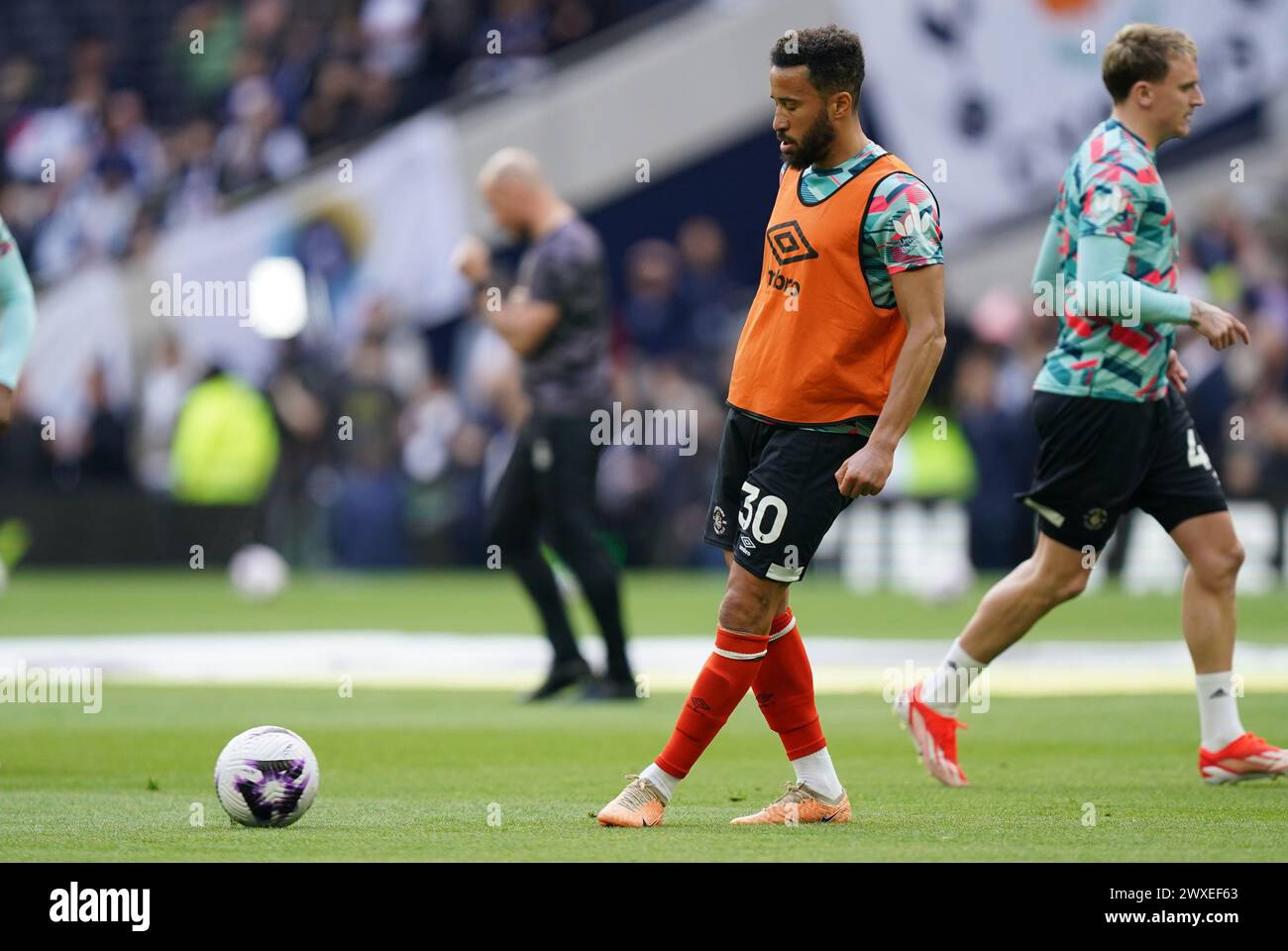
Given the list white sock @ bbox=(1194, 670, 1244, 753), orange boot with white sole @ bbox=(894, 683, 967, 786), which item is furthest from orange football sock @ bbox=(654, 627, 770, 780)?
white sock @ bbox=(1194, 670, 1244, 753)

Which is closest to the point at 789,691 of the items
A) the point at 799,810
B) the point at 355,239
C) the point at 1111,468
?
the point at 799,810

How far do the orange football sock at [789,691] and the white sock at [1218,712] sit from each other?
1.63m

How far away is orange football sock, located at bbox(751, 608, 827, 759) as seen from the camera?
685 cm

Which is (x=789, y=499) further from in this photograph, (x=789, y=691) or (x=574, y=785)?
(x=574, y=785)

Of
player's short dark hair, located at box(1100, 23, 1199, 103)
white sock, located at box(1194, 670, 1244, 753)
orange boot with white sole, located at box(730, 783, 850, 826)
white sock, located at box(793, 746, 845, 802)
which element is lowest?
orange boot with white sole, located at box(730, 783, 850, 826)

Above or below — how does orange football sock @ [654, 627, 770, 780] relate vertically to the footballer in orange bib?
below

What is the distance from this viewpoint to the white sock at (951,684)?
7805 mm

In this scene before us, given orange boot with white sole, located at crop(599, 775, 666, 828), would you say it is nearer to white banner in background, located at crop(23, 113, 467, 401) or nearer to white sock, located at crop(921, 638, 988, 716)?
white sock, located at crop(921, 638, 988, 716)

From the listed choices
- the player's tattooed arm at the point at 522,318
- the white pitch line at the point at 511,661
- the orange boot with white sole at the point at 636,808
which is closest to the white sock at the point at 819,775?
the orange boot with white sole at the point at 636,808

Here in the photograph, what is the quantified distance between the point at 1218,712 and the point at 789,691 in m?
1.79

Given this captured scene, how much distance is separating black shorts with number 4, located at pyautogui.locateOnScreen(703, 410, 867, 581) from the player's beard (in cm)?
85

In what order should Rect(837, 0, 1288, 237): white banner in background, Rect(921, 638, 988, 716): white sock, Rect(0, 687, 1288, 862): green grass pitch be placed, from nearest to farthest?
Rect(0, 687, 1288, 862): green grass pitch, Rect(921, 638, 988, 716): white sock, Rect(837, 0, 1288, 237): white banner in background
